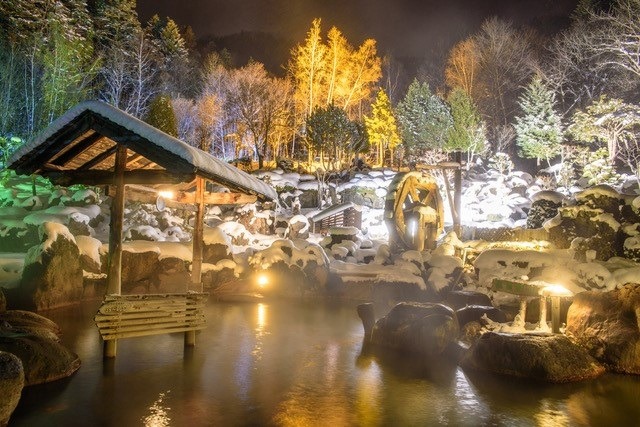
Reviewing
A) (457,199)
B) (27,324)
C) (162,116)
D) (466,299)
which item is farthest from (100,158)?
(162,116)

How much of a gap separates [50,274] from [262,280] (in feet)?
23.7

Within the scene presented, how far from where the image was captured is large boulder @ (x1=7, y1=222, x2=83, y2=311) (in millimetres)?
12398

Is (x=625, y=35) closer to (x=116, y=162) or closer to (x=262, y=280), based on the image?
(x=262, y=280)

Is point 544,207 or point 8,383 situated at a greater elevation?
point 544,207

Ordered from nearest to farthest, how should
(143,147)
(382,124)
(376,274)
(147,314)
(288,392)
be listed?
(288,392)
(143,147)
(147,314)
(376,274)
(382,124)

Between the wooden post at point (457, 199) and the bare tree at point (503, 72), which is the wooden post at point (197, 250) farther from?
the bare tree at point (503, 72)

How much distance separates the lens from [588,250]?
637 inches

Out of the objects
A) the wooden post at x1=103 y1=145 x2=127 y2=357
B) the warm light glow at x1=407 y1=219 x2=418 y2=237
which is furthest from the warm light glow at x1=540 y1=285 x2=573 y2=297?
the warm light glow at x1=407 y1=219 x2=418 y2=237

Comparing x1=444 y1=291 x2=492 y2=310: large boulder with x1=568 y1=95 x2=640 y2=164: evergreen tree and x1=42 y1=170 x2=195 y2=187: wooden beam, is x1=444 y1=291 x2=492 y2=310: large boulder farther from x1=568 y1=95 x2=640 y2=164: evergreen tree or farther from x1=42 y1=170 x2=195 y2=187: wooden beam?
x1=568 y1=95 x2=640 y2=164: evergreen tree

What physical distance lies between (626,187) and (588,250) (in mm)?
13166

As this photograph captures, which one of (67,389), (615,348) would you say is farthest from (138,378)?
(615,348)

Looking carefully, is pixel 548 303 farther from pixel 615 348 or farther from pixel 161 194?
pixel 161 194

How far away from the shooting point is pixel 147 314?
768 cm

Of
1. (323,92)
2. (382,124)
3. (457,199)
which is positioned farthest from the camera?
(323,92)
